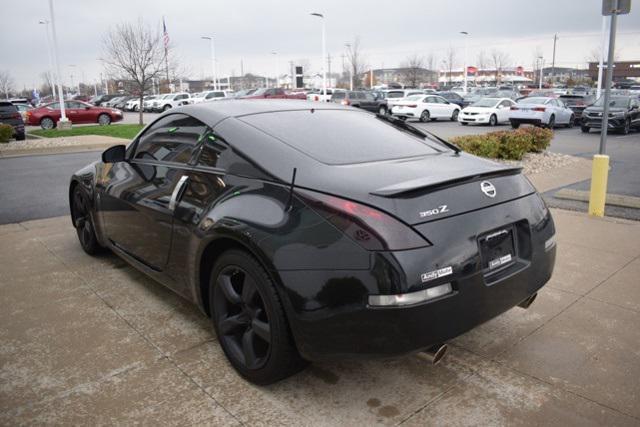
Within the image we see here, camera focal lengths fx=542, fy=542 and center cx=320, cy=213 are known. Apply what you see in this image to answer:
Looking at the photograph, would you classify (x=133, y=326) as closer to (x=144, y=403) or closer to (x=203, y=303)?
(x=203, y=303)

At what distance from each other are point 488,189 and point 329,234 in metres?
0.97

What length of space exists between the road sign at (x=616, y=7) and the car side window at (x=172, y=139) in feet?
18.0

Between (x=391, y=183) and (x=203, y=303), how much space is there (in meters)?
1.47

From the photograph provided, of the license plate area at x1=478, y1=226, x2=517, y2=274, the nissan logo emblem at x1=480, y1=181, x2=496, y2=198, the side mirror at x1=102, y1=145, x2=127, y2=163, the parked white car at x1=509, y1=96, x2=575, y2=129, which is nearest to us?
the license plate area at x1=478, y1=226, x2=517, y2=274

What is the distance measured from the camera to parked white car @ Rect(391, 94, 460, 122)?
28.0 meters

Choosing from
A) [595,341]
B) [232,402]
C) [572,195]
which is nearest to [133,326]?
[232,402]

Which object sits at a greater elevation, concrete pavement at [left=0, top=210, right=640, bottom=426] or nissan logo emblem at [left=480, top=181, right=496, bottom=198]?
nissan logo emblem at [left=480, top=181, right=496, bottom=198]

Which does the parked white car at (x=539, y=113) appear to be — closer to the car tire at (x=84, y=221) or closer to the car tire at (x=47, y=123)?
the car tire at (x=84, y=221)

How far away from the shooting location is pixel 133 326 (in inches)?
152

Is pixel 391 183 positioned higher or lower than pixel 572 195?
higher

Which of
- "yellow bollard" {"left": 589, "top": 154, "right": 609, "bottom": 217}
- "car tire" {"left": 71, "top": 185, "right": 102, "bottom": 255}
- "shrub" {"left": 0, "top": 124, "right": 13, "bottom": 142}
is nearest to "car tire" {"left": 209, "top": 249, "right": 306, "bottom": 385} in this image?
"car tire" {"left": 71, "top": 185, "right": 102, "bottom": 255}

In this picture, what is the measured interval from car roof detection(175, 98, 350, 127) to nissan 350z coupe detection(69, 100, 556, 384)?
0.02m

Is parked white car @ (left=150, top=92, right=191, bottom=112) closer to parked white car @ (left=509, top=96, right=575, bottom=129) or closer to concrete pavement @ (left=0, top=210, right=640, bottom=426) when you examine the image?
parked white car @ (left=509, top=96, right=575, bottom=129)

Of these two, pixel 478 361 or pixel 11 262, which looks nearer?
pixel 478 361
